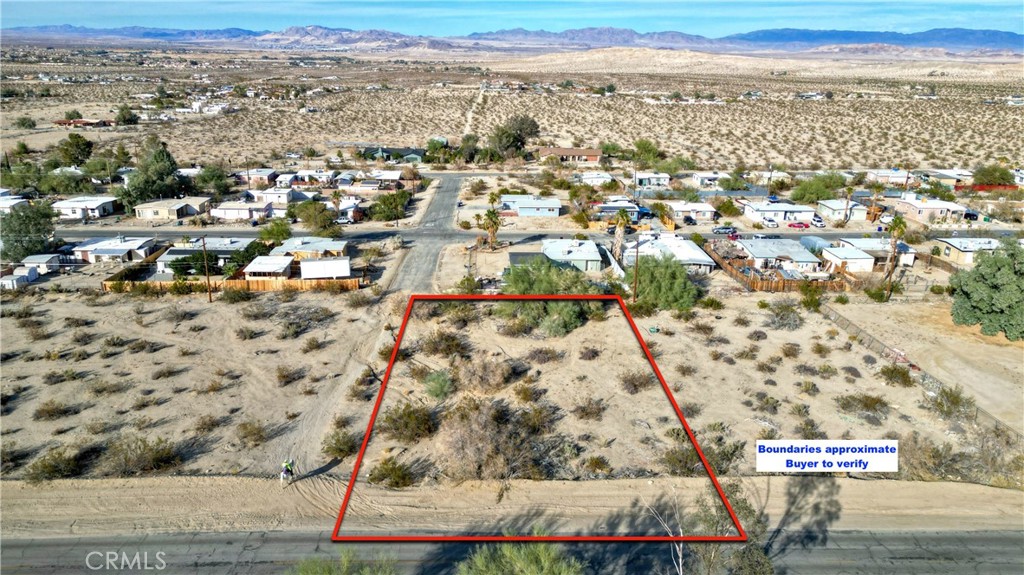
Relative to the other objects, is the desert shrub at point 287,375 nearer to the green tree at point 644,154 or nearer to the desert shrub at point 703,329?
the desert shrub at point 703,329

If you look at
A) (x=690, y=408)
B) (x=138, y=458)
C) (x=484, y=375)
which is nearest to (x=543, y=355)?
(x=484, y=375)

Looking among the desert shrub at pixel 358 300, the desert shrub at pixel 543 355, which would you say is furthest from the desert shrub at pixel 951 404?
the desert shrub at pixel 358 300

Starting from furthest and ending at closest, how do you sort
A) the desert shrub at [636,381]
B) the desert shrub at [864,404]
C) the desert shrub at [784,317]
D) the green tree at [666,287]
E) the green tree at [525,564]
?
1. the green tree at [666,287]
2. the desert shrub at [784,317]
3. the desert shrub at [636,381]
4. the desert shrub at [864,404]
5. the green tree at [525,564]

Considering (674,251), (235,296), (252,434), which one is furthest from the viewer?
(674,251)

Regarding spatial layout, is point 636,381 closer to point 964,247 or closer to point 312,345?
point 312,345

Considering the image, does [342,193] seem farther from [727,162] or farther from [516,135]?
[727,162]

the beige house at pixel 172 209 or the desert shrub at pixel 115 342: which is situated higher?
the beige house at pixel 172 209

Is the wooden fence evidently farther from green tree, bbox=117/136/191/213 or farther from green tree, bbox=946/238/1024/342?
green tree, bbox=117/136/191/213
